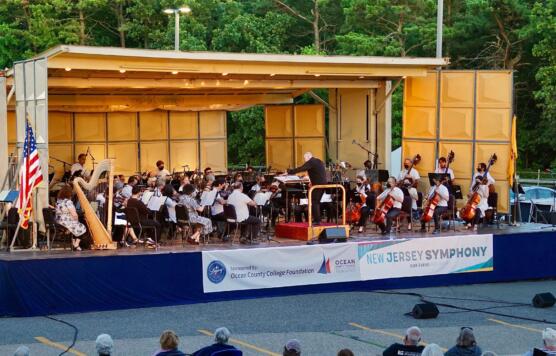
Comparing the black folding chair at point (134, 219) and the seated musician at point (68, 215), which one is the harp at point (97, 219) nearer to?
the seated musician at point (68, 215)

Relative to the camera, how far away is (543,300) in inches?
801

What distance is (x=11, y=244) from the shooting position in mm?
20719

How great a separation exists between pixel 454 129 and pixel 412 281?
5.56 metres

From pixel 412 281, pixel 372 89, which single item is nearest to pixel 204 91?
pixel 372 89

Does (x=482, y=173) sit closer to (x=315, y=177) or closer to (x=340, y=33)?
(x=315, y=177)

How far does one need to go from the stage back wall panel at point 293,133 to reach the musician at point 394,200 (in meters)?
8.76

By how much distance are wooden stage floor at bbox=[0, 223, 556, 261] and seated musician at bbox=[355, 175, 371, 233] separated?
24 centimetres

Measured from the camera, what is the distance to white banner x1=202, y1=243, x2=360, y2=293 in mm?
20344

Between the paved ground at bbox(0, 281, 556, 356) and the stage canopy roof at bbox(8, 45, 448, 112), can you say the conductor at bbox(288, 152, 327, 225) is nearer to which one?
the paved ground at bbox(0, 281, 556, 356)

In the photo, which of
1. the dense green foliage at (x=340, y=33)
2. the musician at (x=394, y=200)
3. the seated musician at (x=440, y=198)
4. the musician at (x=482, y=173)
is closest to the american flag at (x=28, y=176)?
the musician at (x=394, y=200)

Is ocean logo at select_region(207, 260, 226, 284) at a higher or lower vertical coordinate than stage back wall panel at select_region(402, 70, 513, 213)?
lower

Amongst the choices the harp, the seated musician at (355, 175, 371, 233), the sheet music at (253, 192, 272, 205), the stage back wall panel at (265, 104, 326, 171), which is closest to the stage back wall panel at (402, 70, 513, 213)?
the seated musician at (355, 175, 371, 233)

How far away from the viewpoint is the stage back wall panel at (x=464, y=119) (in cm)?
2584

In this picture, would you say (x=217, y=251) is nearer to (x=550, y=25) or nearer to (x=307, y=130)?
(x=307, y=130)
